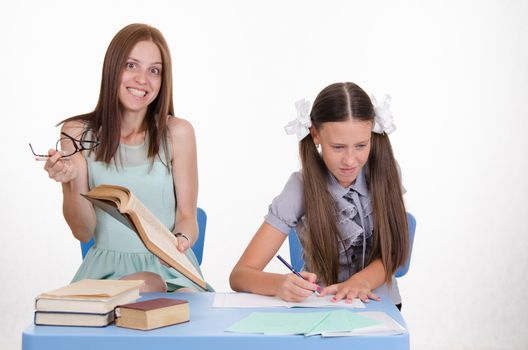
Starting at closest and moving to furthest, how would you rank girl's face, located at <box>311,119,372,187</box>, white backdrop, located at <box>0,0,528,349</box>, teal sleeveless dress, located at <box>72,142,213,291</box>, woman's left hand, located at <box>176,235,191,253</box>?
woman's left hand, located at <box>176,235,191,253</box>
girl's face, located at <box>311,119,372,187</box>
teal sleeveless dress, located at <box>72,142,213,291</box>
white backdrop, located at <box>0,0,528,349</box>

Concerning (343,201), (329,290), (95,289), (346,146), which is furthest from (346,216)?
(95,289)

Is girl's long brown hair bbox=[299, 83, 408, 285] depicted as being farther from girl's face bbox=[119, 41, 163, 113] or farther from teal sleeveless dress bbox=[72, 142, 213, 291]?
girl's face bbox=[119, 41, 163, 113]

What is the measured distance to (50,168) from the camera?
2039 mm

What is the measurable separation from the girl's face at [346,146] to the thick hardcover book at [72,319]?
101 cm

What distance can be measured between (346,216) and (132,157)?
81 cm

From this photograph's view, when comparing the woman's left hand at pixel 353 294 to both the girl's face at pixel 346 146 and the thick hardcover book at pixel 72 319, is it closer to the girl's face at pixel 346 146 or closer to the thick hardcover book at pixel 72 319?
the girl's face at pixel 346 146

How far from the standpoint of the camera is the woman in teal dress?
2521 millimetres

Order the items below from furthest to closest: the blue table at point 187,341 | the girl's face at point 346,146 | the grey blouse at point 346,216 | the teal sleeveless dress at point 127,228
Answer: the teal sleeveless dress at point 127,228 → the grey blouse at point 346,216 → the girl's face at point 346,146 → the blue table at point 187,341

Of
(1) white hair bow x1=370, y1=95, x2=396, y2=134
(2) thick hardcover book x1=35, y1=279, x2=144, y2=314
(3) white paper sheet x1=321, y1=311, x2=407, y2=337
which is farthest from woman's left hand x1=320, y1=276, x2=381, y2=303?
(1) white hair bow x1=370, y1=95, x2=396, y2=134

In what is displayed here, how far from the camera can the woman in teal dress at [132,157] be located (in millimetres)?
2521

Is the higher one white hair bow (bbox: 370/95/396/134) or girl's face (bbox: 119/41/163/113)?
girl's face (bbox: 119/41/163/113)

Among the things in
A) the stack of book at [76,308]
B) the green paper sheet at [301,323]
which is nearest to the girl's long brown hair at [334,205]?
the green paper sheet at [301,323]

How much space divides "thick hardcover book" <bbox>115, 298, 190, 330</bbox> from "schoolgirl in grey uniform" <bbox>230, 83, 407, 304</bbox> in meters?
0.64

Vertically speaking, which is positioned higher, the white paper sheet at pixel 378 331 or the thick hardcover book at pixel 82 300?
the thick hardcover book at pixel 82 300
